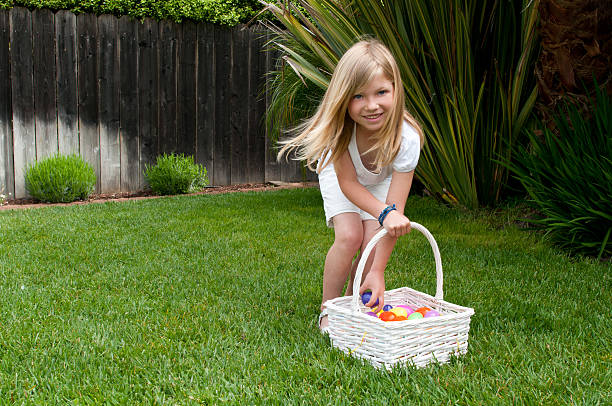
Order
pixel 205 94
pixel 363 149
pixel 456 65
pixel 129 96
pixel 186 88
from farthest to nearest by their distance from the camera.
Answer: pixel 205 94
pixel 186 88
pixel 129 96
pixel 456 65
pixel 363 149

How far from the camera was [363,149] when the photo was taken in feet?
7.65

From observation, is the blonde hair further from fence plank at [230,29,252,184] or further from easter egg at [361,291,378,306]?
fence plank at [230,29,252,184]

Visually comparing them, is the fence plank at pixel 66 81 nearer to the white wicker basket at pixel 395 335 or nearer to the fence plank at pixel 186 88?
the fence plank at pixel 186 88

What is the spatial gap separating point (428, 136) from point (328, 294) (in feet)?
9.16

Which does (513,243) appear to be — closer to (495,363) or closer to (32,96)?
(495,363)

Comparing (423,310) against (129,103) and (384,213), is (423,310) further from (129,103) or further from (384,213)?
(129,103)

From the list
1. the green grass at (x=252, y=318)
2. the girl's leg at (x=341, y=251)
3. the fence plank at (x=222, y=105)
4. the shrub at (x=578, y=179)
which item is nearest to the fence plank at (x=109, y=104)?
the fence plank at (x=222, y=105)

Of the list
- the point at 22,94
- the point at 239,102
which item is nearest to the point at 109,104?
the point at 22,94

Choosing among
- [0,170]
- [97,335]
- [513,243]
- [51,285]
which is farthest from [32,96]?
[513,243]

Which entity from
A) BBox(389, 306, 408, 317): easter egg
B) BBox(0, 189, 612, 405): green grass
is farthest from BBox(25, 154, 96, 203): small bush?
BBox(389, 306, 408, 317): easter egg

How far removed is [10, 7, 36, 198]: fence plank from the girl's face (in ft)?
16.2

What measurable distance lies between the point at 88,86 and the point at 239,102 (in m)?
1.88

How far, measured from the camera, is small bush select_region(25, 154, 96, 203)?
19.2 feet

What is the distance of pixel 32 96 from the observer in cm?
602
